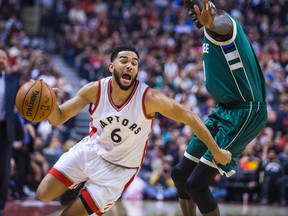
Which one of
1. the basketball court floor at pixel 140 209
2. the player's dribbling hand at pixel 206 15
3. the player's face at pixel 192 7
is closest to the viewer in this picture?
the player's dribbling hand at pixel 206 15

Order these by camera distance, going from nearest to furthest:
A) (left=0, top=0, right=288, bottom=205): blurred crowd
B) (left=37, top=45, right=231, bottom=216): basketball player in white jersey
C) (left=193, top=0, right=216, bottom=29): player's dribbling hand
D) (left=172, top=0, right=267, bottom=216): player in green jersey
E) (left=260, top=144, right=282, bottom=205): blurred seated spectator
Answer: (left=193, top=0, right=216, bottom=29): player's dribbling hand
(left=37, top=45, right=231, bottom=216): basketball player in white jersey
(left=172, top=0, right=267, bottom=216): player in green jersey
(left=260, top=144, right=282, bottom=205): blurred seated spectator
(left=0, top=0, right=288, bottom=205): blurred crowd

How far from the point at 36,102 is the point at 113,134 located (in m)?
0.75

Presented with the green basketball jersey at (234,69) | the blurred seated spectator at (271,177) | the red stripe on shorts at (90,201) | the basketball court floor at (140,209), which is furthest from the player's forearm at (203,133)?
the blurred seated spectator at (271,177)

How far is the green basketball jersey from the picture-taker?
5914mm

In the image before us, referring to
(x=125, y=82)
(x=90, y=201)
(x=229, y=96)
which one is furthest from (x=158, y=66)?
(x=90, y=201)

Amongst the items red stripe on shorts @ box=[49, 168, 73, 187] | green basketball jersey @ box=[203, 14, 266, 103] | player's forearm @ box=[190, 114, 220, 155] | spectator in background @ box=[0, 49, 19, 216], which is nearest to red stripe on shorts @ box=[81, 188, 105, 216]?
red stripe on shorts @ box=[49, 168, 73, 187]

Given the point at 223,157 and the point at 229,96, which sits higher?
the point at 229,96

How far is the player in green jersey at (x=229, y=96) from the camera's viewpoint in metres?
5.89

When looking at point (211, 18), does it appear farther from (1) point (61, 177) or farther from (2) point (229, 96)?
(1) point (61, 177)

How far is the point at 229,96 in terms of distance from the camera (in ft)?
19.7

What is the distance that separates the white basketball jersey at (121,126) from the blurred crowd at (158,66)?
344cm

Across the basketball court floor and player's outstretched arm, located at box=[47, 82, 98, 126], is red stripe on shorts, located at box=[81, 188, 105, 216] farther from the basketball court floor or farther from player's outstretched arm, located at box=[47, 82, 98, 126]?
the basketball court floor

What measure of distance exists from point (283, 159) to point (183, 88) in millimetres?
4269

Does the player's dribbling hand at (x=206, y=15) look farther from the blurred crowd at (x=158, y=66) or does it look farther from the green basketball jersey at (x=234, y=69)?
the blurred crowd at (x=158, y=66)
